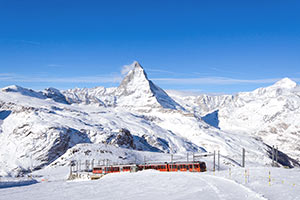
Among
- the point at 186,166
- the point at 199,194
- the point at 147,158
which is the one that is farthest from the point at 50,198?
the point at 147,158

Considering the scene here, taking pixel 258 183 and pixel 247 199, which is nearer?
pixel 247 199

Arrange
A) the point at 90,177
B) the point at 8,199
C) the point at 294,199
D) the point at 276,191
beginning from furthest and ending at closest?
the point at 90,177 → the point at 8,199 → the point at 276,191 → the point at 294,199

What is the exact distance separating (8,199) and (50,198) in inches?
228

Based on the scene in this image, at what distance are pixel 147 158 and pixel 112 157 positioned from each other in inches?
998

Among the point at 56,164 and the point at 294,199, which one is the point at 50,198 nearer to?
the point at 294,199

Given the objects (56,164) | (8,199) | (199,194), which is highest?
(199,194)

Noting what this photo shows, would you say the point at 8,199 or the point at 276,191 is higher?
the point at 276,191

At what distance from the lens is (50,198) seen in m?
39.1

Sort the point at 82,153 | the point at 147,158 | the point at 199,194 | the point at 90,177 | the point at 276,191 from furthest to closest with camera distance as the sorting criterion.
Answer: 1. the point at 147,158
2. the point at 82,153
3. the point at 90,177
4. the point at 199,194
5. the point at 276,191

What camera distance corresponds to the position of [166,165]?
295ft

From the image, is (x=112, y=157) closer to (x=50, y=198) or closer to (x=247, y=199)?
(x=50, y=198)

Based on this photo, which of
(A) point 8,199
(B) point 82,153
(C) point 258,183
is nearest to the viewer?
(C) point 258,183

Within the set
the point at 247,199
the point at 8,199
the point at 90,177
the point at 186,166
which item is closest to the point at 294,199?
the point at 247,199

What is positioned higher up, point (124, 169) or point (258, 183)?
point (258, 183)
